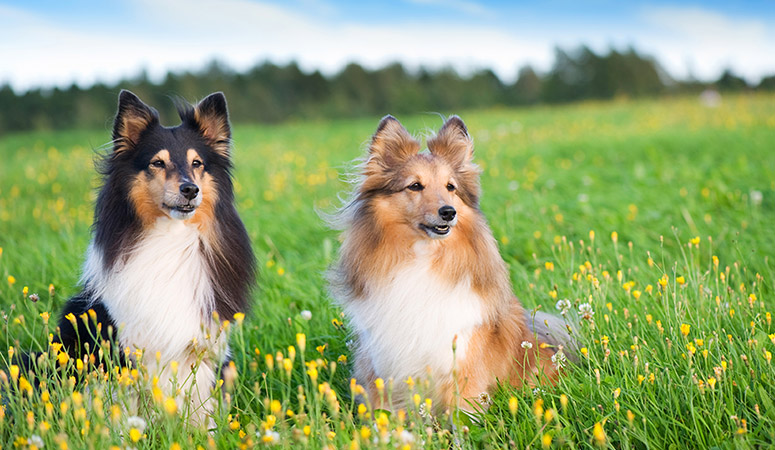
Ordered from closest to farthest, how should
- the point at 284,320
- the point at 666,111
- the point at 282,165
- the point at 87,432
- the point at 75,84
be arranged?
the point at 87,432, the point at 284,320, the point at 282,165, the point at 666,111, the point at 75,84

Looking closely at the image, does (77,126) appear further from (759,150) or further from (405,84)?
(759,150)

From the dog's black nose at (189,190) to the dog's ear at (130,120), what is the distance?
A: 51 centimetres

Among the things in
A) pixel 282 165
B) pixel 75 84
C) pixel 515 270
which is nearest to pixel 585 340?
pixel 515 270

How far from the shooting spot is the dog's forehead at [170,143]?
344 cm

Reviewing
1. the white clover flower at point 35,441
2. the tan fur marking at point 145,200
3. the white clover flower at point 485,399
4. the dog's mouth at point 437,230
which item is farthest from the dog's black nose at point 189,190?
the white clover flower at point 485,399

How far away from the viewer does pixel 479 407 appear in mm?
3104

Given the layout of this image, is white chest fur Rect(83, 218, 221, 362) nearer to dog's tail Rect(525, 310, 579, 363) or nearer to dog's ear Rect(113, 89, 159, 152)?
dog's ear Rect(113, 89, 159, 152)

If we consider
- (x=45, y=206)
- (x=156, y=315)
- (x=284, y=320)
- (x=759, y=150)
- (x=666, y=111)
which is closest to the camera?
(x=156, y=315)

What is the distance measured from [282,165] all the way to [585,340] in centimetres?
990

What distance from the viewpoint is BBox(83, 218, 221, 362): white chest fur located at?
3.29 metres

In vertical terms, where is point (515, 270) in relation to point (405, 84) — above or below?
below

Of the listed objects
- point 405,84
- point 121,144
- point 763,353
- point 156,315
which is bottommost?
point 763,353

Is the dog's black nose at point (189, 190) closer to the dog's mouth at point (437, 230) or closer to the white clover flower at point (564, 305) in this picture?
the dog's mouth at point (437, 230)

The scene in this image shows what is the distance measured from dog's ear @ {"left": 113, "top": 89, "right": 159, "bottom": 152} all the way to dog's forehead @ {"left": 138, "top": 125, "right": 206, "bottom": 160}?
5 centimetres
